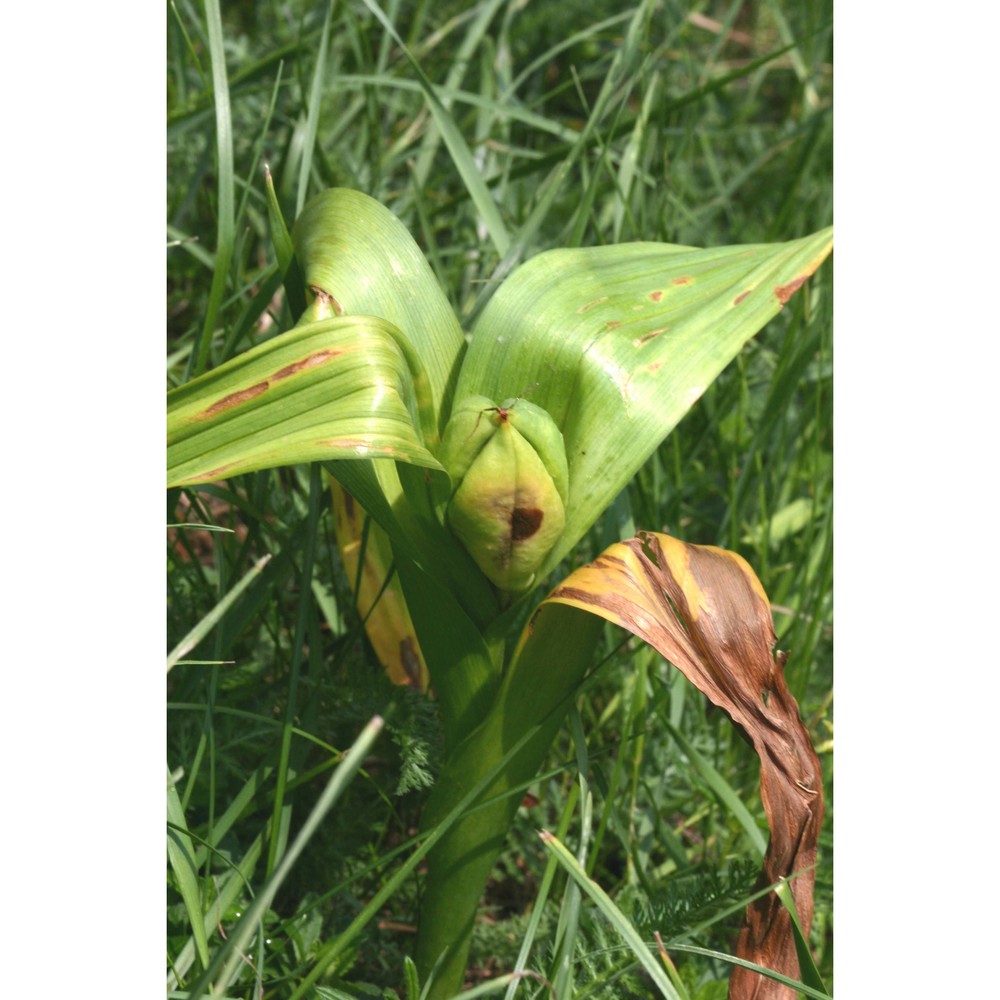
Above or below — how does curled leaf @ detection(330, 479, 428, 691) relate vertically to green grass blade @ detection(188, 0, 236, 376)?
below

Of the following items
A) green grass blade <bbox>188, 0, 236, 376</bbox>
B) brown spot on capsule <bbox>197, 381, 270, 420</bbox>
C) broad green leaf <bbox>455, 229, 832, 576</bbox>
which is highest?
green grass blade <bbox>188, 0, 236, 376</bbox>

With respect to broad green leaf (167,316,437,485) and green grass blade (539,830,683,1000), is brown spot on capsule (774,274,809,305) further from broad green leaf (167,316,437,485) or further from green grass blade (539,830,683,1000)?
green grass blade (539,830,683,1000)


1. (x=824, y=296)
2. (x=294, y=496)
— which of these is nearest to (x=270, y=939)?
(x=294, y=496)

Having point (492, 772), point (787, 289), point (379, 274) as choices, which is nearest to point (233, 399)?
point (379, 274)

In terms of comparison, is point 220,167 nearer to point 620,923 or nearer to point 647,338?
point 647,338

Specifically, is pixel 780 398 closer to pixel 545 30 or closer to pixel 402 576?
pixel 402 576

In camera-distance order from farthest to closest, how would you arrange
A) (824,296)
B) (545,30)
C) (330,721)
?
(545,30), (824,296), (330,721)

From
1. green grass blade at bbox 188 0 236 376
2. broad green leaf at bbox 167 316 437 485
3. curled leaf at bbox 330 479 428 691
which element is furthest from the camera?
curled leaf at bbox 330 479 428 691

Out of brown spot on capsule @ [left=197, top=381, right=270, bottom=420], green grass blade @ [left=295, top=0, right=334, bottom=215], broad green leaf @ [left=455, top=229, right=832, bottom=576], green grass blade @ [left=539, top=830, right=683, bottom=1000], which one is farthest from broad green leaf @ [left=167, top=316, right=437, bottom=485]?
green grass blade @ [left=295, top=0, right=334, bottom=215]
